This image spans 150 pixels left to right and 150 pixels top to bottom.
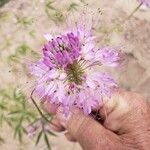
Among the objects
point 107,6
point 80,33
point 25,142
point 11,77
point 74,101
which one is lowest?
point 25,142

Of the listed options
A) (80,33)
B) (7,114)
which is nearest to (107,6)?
(7,114)

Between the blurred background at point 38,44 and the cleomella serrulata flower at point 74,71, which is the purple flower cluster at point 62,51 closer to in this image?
the cleomella serrulata flower at point 74,71

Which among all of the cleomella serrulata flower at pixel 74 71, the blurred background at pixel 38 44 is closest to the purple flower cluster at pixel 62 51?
the cleomella serrulata flower at pixel 74 71

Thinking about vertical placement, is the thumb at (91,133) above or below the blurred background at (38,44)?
above

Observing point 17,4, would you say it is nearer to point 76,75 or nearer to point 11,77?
point 11,77

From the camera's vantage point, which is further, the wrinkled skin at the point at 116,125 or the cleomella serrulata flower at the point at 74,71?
the wrinkled skin at the point at 116,125

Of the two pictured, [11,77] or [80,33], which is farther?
[11,77]
